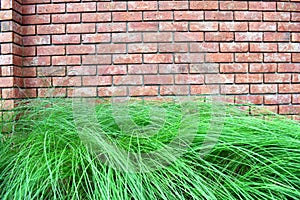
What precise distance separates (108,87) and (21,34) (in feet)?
2.40

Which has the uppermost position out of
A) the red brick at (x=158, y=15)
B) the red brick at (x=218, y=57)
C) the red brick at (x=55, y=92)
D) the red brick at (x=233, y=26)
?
the red brick at (x=158, y=15)

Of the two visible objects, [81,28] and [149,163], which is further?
[81,28]

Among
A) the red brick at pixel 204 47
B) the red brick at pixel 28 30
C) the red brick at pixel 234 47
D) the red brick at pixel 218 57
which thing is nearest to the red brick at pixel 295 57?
the red brick at pixel 234 47

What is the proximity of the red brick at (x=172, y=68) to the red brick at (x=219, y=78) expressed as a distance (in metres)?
0.18

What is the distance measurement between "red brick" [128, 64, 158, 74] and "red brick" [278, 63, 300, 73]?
93 centimetres

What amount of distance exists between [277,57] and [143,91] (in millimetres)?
1021

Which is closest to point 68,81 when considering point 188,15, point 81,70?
point 81,70

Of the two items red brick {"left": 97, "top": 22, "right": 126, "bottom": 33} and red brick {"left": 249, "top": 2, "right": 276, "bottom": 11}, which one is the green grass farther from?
red brick {"left": 249, "top": 2, "right": 276, "bottom": 11}

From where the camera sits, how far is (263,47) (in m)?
2.24

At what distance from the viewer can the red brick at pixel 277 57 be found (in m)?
2.24

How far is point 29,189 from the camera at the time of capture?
1.15 metres

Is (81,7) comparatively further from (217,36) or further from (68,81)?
(217,36)

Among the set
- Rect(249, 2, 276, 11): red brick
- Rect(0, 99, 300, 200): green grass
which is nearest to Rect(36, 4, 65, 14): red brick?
Rect(0, 99, 300, 200): green grass

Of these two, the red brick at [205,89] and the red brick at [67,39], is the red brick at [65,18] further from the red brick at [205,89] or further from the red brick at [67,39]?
the red brick at [205,89]
